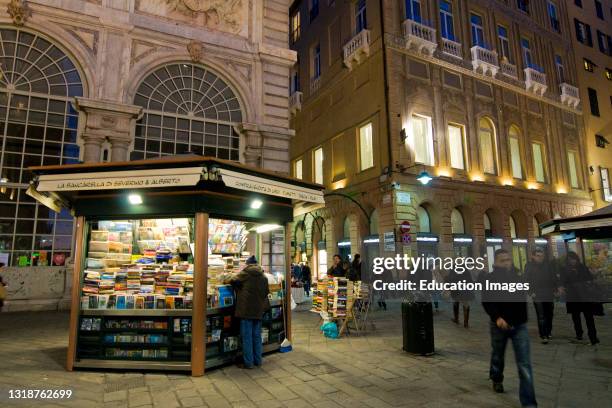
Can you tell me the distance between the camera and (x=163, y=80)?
44.6ft

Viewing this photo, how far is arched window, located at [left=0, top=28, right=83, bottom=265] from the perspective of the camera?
11492mm

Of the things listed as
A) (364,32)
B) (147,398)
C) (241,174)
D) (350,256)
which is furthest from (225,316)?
(364,32)

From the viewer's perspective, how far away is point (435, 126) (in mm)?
Result: 19844

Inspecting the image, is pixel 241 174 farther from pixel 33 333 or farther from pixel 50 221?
pixel 50 221

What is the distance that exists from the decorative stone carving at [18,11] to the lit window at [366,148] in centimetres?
1454

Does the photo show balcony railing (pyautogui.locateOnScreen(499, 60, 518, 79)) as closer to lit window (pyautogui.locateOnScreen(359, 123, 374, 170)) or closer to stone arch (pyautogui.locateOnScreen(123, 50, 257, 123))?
lit window (pyautogui.locateOnScreen(359, 123, 374, 170))

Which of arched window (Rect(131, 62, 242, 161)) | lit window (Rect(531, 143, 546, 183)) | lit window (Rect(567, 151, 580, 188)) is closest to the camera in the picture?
arched window (Rect(131, 62, 242, 161))

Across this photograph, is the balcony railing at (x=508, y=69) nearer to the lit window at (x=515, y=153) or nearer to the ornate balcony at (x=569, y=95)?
the lit window at (x=515, y=153)

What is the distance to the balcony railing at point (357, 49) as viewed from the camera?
2014 centimetres

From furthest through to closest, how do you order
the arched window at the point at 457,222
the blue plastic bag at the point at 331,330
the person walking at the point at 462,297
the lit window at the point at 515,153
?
the lit window at the point at 515,153 → the arched window at the point at 457,222 → the person walking at the point at 462,297 → the blue plastic bag at the point at 331,330

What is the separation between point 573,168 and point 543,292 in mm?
23110

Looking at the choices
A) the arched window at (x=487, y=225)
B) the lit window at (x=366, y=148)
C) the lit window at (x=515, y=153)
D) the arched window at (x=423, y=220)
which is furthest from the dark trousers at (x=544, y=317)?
the lit window at (x=515, y=153)

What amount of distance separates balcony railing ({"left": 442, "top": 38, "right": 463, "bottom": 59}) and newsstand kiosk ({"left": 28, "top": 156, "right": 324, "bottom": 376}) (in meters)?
17.7

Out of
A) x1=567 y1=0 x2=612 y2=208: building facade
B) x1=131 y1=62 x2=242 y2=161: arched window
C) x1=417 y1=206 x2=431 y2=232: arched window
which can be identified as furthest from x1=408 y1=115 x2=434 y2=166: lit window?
x1=567 y1=0 x2=612 y2=208: building facade
